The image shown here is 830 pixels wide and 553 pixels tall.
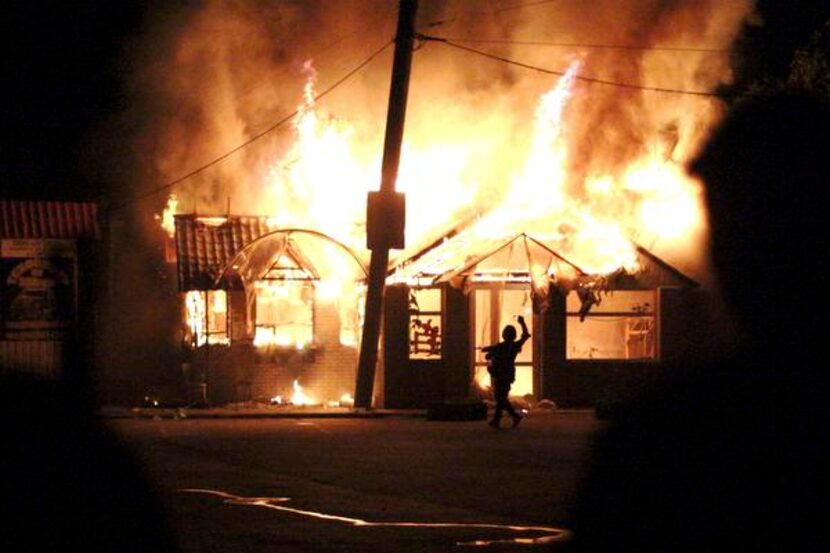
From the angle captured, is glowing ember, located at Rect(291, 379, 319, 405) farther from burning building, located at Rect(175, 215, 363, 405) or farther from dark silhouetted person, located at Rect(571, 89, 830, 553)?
dark silhouetted person, located at Rect(571, 89, 830, 553)

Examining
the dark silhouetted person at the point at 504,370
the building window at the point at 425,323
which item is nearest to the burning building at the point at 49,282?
the building window at the point at 425,323

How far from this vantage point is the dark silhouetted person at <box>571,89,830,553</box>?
7832 mm

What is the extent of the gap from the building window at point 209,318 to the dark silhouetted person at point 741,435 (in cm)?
1742

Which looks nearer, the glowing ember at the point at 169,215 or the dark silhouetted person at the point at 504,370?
the dark silhouetted person at the point at 504,370

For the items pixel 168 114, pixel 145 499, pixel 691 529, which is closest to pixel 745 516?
pixel 691 529

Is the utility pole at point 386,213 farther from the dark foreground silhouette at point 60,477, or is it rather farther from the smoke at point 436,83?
the dark foreground silhouette at point 60,477

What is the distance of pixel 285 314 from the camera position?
29.9 m

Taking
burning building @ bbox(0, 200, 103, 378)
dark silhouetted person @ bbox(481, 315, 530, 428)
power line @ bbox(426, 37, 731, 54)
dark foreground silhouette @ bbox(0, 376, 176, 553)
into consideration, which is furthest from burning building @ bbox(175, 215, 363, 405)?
dark foreground silhouette @ bbox(0, 376, 176, 553)

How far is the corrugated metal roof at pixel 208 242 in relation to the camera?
94.1ft

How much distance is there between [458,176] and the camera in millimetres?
30859

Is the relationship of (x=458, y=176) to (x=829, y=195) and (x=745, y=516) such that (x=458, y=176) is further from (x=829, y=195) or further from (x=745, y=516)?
(x=745, y=516)

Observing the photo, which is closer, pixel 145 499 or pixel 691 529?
pixel 691 529

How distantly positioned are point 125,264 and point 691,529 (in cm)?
2247

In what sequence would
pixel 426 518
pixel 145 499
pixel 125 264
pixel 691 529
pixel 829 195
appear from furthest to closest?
1. pixel 125 264
2. pixel 829 195
3. pixel 426 518
4. pixel 145 499
5. pixel 691 529
